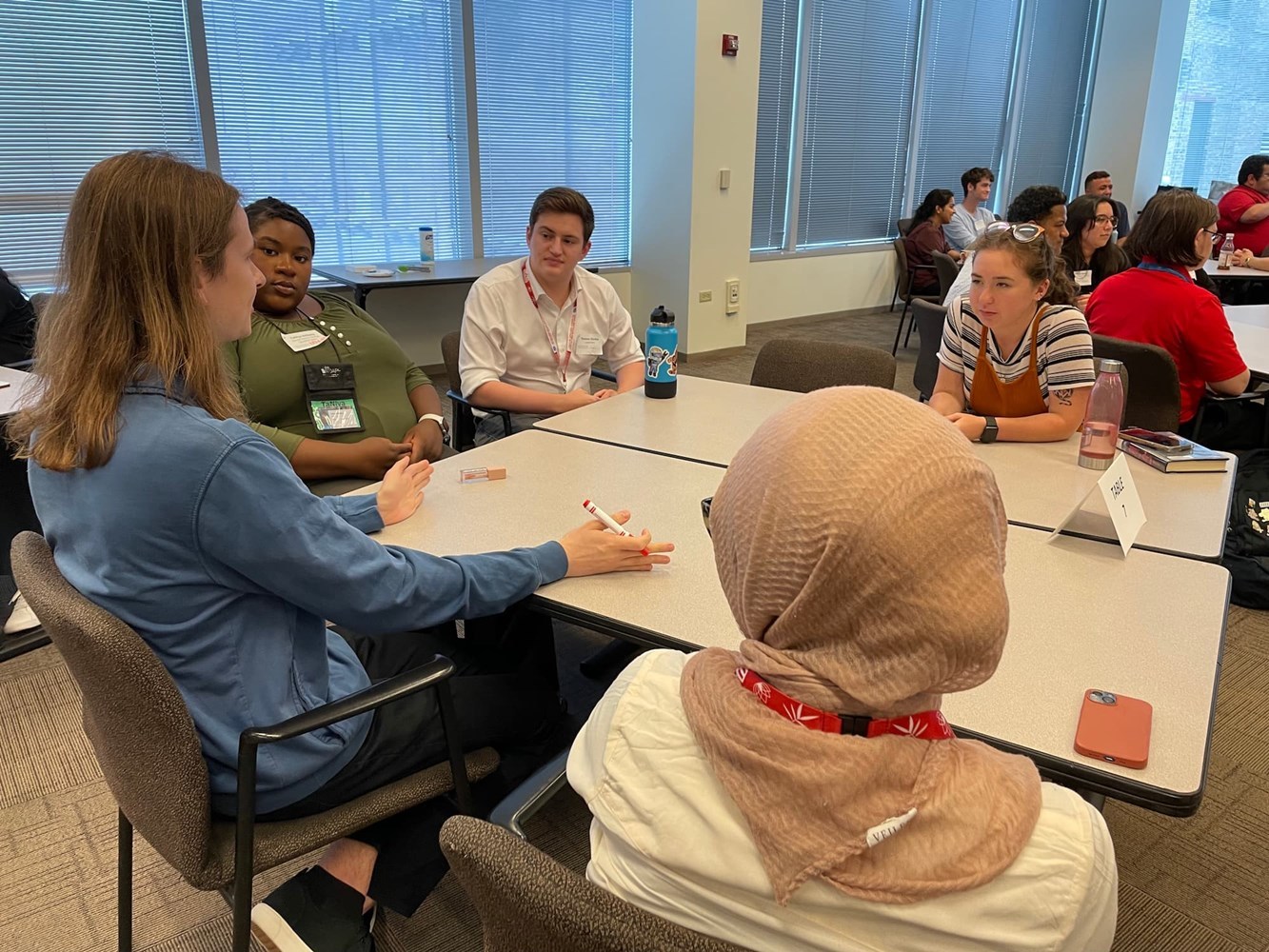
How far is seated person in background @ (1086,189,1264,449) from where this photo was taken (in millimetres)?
2861

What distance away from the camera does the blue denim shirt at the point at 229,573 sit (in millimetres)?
1074

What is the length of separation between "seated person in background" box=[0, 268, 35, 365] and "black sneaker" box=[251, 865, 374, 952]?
2.69 m

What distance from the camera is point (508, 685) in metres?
1.48

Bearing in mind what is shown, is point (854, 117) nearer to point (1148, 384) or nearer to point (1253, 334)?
point (1253, 334)

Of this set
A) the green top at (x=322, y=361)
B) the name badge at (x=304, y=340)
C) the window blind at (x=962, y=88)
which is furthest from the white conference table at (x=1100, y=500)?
the window blind at (x=962, y=88)

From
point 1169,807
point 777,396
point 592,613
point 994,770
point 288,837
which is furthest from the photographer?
point 777,396

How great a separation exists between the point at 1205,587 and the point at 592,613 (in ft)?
3.17

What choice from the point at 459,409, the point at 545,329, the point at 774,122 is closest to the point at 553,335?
the point at 545,329

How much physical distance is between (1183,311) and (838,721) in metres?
2.84

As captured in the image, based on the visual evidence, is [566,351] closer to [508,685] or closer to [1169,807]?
[508,685]

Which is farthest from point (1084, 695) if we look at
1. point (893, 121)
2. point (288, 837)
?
point (893, 121)

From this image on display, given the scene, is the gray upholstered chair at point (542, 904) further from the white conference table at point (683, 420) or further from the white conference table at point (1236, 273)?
the white conference table at point (1236, 273)

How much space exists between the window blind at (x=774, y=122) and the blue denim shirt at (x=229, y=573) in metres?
5.75

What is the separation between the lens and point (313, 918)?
132cm
